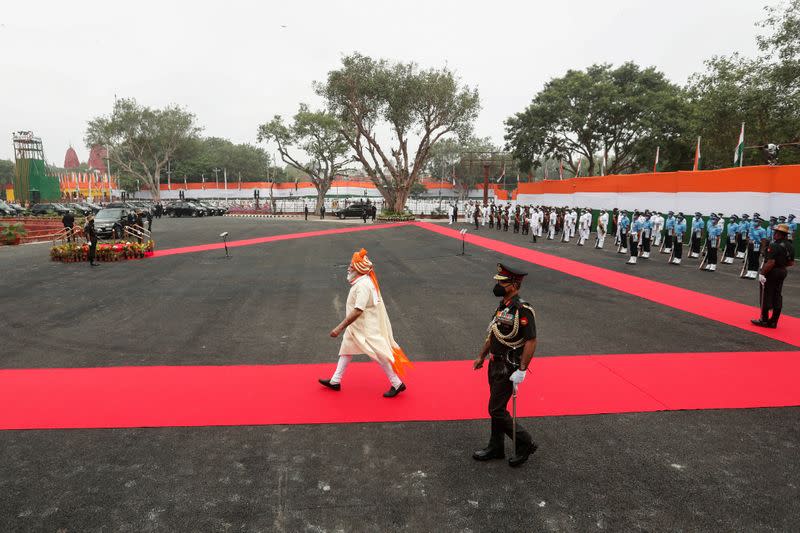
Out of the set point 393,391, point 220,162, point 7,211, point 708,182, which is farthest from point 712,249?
point 220,162

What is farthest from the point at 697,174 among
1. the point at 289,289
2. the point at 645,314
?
the point at 289,289

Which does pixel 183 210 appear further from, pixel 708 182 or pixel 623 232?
pixel 708 182

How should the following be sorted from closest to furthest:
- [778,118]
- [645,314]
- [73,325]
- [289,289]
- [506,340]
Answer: [506,340], [73,325], [645,314], [289,289], [778,118]

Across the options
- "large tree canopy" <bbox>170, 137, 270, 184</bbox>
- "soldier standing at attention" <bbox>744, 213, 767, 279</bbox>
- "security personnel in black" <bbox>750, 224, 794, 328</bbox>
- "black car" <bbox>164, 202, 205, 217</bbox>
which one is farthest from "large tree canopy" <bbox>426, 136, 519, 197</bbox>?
"security personnel in black" <bbox>750, 224, 794, 328</bbox>

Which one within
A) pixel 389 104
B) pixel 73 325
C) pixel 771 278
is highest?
pixel 389 104

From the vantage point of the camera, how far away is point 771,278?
27.0 feet

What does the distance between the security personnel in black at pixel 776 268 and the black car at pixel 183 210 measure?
5008 centimetres

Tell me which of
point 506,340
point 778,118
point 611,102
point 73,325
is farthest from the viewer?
point 611,102

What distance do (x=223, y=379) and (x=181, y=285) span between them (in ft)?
24.2

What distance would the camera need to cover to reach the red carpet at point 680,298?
337 inches

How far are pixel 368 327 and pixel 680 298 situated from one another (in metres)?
8.73

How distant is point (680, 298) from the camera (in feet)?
36.0

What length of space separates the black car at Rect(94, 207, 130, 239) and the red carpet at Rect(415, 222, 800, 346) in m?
18.9

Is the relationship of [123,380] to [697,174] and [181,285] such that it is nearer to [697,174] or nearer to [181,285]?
[181,285]
